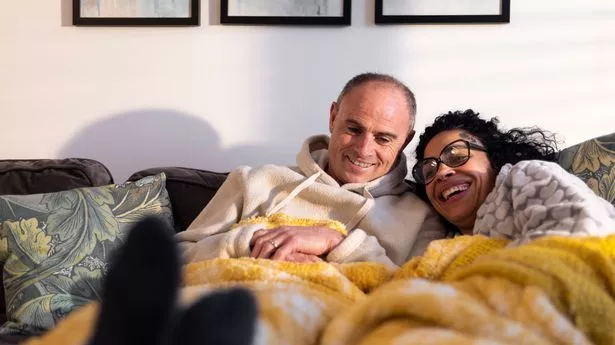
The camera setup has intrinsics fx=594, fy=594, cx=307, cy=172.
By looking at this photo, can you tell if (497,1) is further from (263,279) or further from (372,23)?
(263,279)

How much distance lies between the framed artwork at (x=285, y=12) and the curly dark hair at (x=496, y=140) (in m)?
0.64

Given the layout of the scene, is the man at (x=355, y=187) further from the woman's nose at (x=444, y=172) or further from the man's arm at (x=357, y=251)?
the woman's nose at (x=444, y=172)

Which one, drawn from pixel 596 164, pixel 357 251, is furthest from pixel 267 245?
pixel 596 164

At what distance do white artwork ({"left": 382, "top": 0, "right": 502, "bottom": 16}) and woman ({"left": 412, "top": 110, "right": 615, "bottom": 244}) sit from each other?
1.80 feet

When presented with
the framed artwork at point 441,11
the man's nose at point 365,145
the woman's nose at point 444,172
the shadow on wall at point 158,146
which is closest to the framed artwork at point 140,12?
the shadow on wall at point 158,146

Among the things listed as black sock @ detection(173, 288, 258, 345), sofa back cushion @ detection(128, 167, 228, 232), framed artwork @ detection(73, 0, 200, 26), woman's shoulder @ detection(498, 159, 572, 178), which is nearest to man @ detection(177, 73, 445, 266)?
sofa back cushion @ detection(128, 167, 228, 232)

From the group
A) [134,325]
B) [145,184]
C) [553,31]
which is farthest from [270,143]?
[134,325]

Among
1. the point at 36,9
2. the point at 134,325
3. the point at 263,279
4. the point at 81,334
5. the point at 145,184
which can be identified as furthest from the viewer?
the point at 36,9

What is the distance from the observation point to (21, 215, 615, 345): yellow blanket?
0.82 meters

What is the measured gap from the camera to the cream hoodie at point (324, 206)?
5.20 ft

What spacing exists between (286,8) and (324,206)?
0.80m

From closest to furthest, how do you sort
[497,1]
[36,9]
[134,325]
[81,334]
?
[134,325], [81,334], [497,1], [36,9]

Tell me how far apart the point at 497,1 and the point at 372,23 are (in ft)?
1.42

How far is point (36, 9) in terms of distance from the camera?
7.17ft
